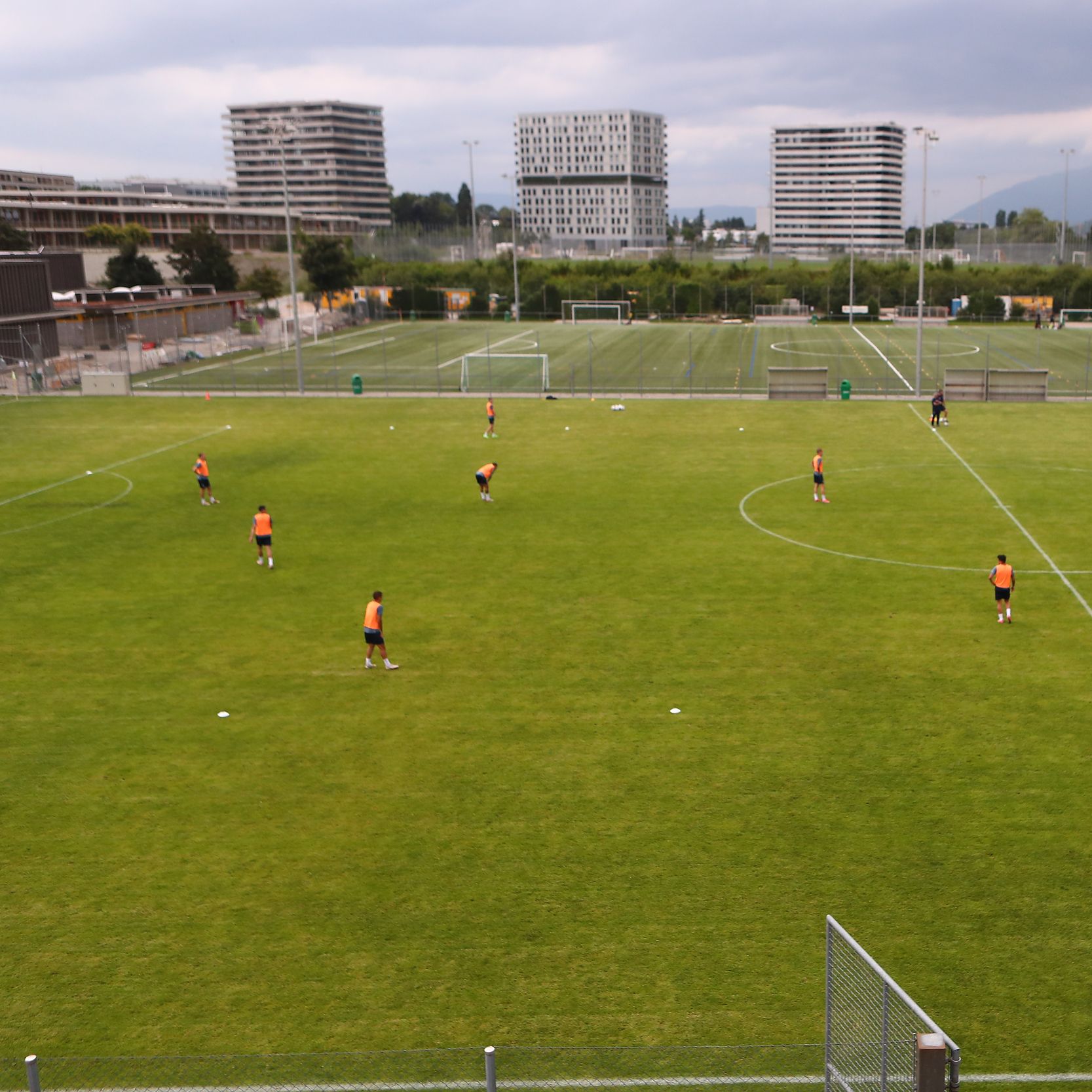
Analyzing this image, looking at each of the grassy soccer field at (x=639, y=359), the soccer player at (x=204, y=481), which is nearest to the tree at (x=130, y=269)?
the grassy soccer field at (x=639, y=359)

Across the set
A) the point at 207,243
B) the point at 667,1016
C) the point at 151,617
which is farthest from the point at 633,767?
the point at 207,243

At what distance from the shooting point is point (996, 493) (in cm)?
3388

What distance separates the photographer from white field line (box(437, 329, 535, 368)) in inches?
2887

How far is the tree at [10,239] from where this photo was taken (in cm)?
10056

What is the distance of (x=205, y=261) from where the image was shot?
369ft

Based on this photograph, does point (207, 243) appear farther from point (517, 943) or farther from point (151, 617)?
point (517, 943)

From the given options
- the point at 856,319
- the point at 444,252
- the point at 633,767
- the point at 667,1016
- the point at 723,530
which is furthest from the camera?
the point at 444,252

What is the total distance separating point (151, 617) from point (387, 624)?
17.0 ft

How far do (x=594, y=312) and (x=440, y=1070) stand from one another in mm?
103096

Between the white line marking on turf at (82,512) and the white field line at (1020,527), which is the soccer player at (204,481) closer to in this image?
the white line marking on turf at (82,512)

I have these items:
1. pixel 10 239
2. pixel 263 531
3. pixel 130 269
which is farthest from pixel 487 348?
pixel 10 239

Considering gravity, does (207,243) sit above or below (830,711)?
above

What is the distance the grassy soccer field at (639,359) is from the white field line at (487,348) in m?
0.24

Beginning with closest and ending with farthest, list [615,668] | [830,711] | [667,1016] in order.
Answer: [667,1016] → [830,711] → [615,668]
